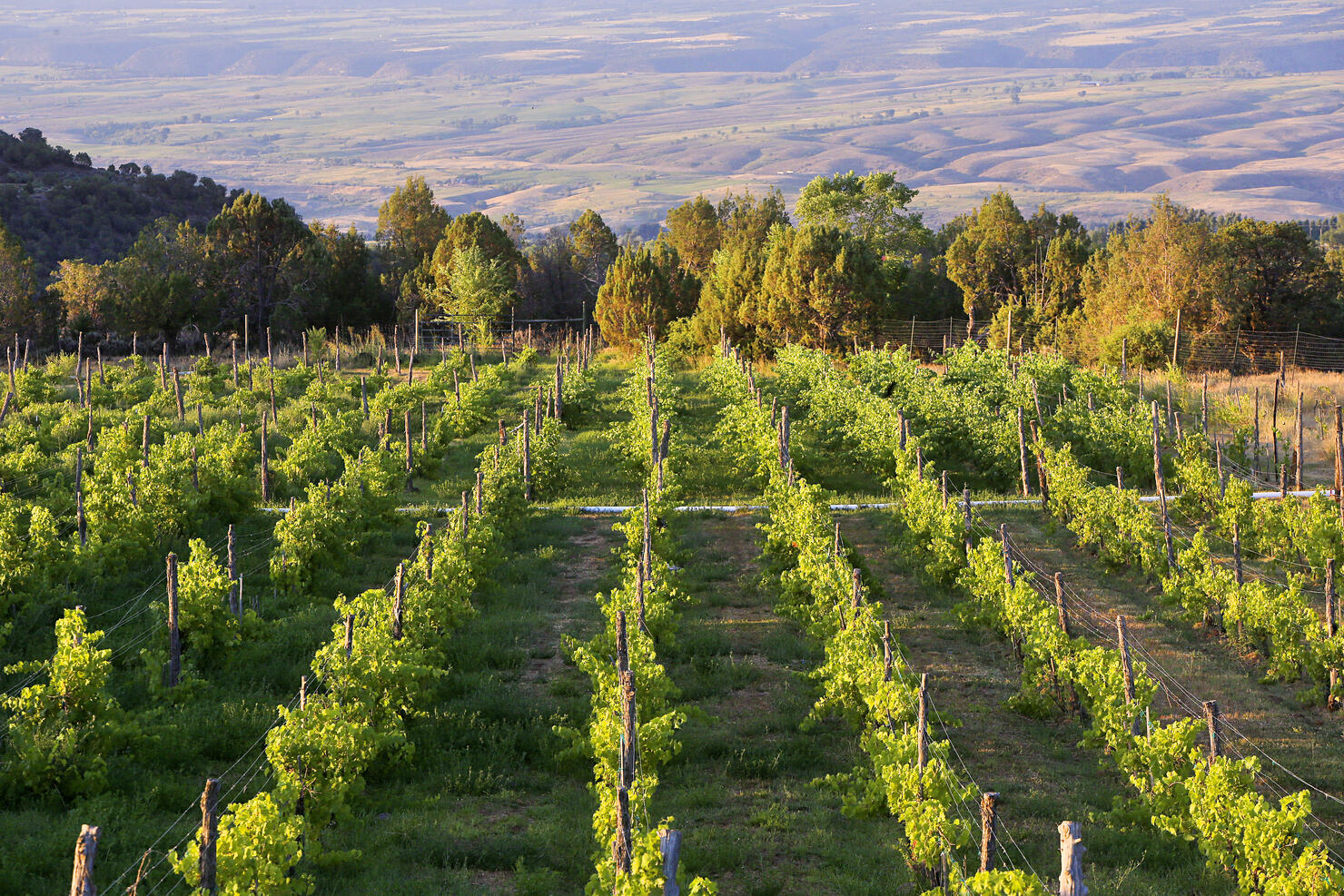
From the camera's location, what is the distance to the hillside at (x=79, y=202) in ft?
180

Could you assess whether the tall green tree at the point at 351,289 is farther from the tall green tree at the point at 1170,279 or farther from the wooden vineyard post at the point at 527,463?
the wooden vineyard post at the point at 527,463

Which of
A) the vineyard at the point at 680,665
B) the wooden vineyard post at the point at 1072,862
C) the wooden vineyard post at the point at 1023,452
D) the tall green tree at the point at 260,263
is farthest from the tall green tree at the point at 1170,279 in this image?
the wooden vineyard post at the point at 1072,862

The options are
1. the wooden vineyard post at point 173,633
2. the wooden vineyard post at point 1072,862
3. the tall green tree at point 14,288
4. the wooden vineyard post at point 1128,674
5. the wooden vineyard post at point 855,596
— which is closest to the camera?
the wooden vineyard post at point 1072,862

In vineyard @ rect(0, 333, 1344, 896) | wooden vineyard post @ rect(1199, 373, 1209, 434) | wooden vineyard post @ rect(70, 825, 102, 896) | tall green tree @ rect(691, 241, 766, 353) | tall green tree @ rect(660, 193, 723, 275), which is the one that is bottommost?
vineyard @ rect(0, 333, 1344, 896)

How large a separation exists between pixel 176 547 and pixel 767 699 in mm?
9044

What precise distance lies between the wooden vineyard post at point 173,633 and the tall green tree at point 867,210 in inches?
1771

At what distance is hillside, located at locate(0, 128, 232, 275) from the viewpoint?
5472cm

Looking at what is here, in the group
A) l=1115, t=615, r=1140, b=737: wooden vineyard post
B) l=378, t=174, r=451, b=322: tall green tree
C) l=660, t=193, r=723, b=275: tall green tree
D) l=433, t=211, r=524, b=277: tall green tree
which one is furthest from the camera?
l=660, t=193, r=723, b=275: tall green tree

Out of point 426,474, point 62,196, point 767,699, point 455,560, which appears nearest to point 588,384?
point 426,474

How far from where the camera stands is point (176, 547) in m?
17.0

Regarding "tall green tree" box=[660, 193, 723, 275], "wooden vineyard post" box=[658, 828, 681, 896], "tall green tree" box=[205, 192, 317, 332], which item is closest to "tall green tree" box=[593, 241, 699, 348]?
"tall green tree" box=[205, 192, 317, 332]

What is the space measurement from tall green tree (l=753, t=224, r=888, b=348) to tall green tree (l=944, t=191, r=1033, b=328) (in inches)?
380

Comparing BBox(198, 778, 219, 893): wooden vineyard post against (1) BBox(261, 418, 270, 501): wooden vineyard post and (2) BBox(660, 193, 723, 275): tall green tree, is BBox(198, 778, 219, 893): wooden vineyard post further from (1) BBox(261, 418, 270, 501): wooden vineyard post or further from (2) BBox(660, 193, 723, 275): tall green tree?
(2) BBox(660, 193, 723, 275): tall green tree

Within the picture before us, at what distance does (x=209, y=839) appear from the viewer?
22.6 ft
